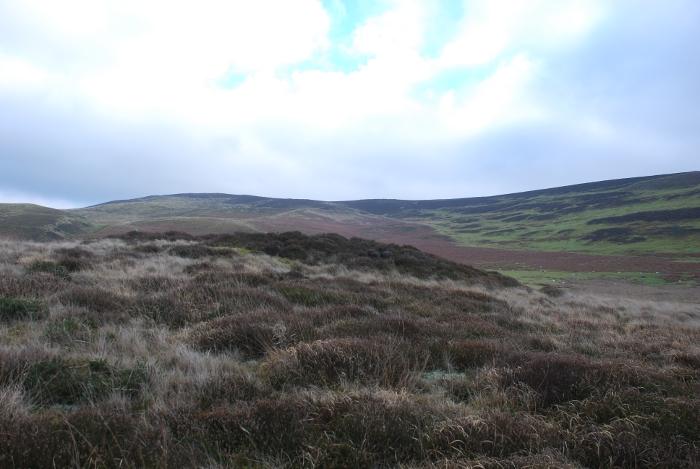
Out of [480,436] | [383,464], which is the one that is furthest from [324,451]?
[480,436]

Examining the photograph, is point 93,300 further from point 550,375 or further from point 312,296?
point 550,375

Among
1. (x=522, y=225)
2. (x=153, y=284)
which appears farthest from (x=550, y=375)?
(x=522, y=225)

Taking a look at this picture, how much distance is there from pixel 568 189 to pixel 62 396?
416 ft

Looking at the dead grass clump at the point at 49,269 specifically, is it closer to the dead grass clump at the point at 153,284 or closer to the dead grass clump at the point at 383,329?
the dead grass clump at the point at 153,284

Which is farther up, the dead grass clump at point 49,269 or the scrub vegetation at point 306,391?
the dead grass clump at point 49,269

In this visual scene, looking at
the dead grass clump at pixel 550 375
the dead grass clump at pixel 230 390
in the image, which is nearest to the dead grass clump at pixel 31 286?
the dead grass clump at pixel 230 390

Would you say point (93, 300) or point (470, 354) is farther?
point (93, 300)

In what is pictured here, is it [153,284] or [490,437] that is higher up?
[153,284]

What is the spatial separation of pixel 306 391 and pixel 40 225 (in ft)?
130

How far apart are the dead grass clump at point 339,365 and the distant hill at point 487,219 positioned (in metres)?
32.7

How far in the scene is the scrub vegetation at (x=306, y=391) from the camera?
1989mm

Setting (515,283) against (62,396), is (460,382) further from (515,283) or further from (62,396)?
(515,283)

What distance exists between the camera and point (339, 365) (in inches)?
131

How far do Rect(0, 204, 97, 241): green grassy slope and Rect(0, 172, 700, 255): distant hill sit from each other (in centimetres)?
7
